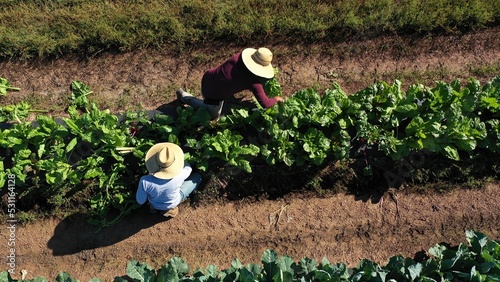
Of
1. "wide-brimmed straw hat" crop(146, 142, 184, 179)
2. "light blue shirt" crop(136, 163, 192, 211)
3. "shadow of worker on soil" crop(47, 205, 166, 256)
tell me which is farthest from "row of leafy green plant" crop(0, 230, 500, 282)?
"wide-brimmed straw hat" crop(146, 142, 184, 179)

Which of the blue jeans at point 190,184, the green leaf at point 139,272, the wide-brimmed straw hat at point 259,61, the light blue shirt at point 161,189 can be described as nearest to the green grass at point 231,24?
the wide-brimmed straw hat at point 259,61

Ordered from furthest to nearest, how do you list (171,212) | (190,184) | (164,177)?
(171,212)
(190,184)
(164,177)

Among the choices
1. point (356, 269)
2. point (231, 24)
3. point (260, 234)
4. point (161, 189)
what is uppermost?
point (231, 24)


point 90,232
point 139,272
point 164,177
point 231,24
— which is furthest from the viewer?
point 231,24

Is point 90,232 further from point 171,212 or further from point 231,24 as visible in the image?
point 231,24

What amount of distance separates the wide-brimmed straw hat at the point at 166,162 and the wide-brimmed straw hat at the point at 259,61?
155 centimetres

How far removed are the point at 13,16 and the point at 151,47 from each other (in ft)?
8.70

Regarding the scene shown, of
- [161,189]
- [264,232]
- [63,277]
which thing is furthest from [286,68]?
[63,277]

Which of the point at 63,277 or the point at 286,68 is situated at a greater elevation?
the point at 286,68

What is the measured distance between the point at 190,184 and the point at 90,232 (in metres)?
1.85

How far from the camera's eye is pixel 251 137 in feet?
24.5

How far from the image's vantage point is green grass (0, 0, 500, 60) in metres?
8.34

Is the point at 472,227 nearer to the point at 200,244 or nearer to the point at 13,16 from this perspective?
the point at 200,244

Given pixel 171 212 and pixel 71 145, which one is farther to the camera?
pixel 171 212
